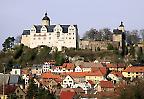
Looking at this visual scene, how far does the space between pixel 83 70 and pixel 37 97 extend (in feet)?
103

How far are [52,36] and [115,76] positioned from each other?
18.7m

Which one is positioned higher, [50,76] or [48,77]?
[50,76]

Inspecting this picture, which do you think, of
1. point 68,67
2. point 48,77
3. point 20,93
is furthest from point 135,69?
point 20,93

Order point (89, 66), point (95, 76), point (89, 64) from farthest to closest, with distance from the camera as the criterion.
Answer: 1. point (89, 64)
2. point (89, 66)
3. point (95, 76)

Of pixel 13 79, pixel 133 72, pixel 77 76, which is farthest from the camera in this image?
pixel 133 72

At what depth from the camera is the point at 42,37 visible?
8031 cm

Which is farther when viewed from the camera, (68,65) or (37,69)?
(37,69)

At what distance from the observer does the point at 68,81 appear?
63.1m

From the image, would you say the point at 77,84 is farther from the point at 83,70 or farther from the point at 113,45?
the point at 113,45

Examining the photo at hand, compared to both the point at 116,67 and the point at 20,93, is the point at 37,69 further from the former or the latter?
the point at 20,93

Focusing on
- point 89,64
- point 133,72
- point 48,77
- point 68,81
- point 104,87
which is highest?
point 89,64

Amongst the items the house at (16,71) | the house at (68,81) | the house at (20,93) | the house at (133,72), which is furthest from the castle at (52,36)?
the house at (20,93)

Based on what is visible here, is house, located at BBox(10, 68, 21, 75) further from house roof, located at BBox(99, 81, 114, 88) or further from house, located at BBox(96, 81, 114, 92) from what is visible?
house roof, located at BBox(99, 81, 114, 88)

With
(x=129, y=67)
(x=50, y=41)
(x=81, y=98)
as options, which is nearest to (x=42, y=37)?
(x=50, y=41)
